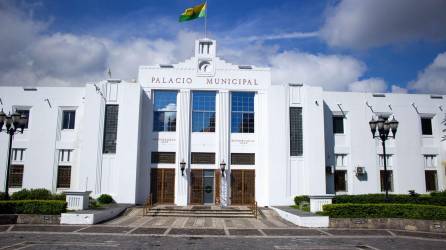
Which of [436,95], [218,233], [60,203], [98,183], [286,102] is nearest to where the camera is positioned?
[218,233]

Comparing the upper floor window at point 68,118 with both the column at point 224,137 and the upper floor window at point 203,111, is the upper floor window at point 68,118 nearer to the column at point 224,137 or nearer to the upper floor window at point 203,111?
the upper floor window at point 203,111

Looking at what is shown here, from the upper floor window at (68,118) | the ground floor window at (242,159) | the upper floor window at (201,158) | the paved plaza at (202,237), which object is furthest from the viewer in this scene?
the upper floor window at (68,118)

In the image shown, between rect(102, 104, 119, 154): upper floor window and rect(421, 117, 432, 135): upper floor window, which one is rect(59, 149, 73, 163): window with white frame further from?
rect(421, 117, 432, 135): upper floor window

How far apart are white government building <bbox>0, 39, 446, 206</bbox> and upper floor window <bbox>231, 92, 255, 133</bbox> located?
0.23 ft

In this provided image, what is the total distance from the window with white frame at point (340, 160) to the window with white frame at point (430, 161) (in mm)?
5961

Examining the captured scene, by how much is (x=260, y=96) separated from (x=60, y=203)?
1431 cm

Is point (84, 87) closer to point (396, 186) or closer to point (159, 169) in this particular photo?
point (159, 169)

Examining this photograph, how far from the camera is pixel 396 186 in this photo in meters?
25.7

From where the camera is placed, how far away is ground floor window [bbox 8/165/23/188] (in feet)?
79.7

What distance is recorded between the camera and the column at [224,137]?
24406 millimetres

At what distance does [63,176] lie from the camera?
80.4ft

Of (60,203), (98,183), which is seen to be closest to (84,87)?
(98,183)

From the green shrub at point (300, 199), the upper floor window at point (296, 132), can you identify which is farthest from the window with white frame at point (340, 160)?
the green shrub at point (300, 199)

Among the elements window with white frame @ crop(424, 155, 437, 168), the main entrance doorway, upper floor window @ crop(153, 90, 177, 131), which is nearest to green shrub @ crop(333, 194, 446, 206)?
window with white frame @ crop(424, 155, 437, 168)
